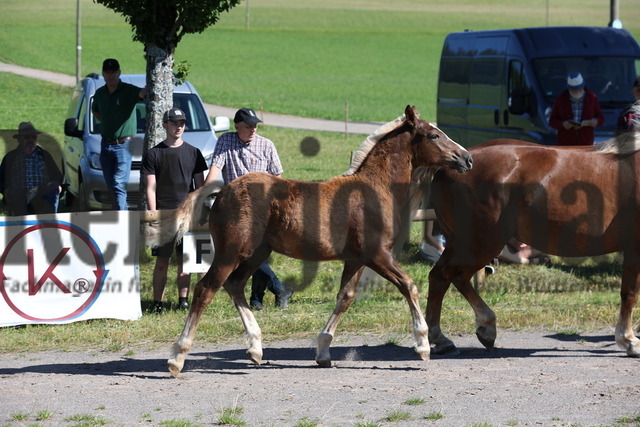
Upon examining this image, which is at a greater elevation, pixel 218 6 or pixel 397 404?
pixel 218 6

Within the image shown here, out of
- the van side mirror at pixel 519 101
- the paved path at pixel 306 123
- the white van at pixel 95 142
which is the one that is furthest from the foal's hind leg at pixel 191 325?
the paved path at pixel 306 123

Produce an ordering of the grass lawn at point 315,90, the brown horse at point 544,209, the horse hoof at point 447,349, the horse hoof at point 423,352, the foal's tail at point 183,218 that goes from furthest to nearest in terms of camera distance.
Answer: the grass lawn at point 315,90 → the horse hoof at point 447,349 → the brown horse at point 544,209 → the foal's tail at point 183,218 → the horse hoof at point 423,352

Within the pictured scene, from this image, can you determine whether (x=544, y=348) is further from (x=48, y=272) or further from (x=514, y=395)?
(x=48, y=272)

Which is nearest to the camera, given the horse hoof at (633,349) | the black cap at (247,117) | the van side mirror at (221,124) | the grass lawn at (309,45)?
the horse hoof at (633,349)

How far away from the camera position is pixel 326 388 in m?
6.66

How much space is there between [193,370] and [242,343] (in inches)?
39.3

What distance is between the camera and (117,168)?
12.6 m

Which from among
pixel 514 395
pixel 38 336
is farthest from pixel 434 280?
pixel 38 336

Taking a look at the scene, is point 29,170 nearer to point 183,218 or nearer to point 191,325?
point 183,218

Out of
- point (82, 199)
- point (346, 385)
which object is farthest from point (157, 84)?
point (346, 385)

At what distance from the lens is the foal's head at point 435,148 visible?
7406mm

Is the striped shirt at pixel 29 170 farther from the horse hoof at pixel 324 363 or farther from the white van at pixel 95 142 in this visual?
the horse hoof at pixel 324 363

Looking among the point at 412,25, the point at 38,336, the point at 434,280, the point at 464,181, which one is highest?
the point at 412,25

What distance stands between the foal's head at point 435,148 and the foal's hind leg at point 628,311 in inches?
64.3
